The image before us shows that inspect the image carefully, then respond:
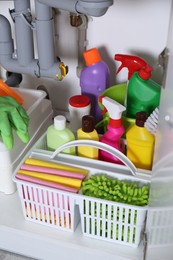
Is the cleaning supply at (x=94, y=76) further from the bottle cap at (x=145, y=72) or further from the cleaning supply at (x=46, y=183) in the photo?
the cleaning supply at (x=46, y=183)

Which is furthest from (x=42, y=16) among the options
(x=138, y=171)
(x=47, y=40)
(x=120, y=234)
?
(x=120, y=234)

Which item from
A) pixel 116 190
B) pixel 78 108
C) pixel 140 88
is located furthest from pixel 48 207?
pixel 140 88

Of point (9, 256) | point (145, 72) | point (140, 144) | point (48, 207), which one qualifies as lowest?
point (9, 256)

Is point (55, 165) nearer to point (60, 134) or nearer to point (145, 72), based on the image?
point (60, 134)

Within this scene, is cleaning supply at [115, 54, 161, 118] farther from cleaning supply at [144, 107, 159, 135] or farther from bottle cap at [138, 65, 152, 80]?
cleaning supply at [144, 107, 159, 135]

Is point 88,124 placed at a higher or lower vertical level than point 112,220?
higher

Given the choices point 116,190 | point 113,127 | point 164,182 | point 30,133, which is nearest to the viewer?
point 164,182

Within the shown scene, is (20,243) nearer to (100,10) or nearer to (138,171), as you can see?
(138,171)

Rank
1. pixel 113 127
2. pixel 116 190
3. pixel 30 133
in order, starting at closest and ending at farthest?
pixel 116 190 → pixel 113 127 → pixel 30 133

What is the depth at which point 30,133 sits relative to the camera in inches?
40.7

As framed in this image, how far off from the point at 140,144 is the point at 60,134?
19 centimetres

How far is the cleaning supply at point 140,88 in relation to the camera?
1.00 meters

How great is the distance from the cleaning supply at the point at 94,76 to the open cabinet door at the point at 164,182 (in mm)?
413

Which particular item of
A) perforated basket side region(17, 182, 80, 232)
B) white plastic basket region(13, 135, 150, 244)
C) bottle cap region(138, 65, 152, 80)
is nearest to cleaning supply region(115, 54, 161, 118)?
bottle cap region(138, 65, 152, 80)
